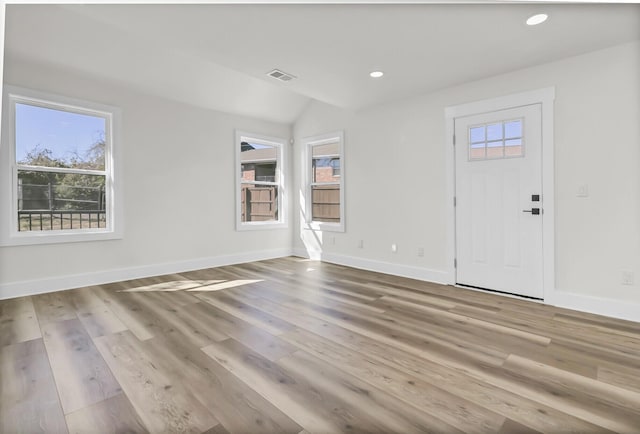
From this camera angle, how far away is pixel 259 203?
6078mm

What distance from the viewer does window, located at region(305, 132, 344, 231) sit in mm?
5521

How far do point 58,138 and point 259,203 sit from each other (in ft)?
9.89

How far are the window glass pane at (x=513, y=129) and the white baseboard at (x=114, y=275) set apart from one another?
4.16m

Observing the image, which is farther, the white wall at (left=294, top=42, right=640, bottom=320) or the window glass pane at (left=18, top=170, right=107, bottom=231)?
the window glass pane at (left=18, top=170, right=107, bottom=231)

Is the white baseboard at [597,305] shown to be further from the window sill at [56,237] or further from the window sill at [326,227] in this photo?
the window sill at [56,237]

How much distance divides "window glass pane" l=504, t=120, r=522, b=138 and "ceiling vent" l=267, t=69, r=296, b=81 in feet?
8.00

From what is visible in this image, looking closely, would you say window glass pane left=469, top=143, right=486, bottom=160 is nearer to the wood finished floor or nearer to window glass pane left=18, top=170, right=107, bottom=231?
the wood finished floor

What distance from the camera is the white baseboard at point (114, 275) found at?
3.63 m

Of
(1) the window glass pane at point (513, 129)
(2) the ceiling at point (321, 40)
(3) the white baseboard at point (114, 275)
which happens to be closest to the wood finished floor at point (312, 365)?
(3) the white baseboard at point (114, 275)

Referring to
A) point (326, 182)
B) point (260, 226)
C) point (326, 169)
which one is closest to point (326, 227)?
point (326, 182)

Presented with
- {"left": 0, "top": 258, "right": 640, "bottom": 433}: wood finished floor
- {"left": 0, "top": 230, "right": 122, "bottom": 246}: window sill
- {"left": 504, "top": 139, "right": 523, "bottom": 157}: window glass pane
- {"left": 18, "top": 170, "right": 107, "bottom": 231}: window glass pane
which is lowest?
{"left": 0, "top": 258, "right": 640, "bottom": 433}: wood finished floor

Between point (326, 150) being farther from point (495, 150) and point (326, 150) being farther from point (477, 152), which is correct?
point (495, 150)

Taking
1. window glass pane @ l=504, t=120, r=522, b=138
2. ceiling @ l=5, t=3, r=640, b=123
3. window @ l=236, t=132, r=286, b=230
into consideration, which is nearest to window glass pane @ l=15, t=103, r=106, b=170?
ceiling @ l=5, t=3, r=640, b=123

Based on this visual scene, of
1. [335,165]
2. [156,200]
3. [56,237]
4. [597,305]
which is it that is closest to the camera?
[597,305]
